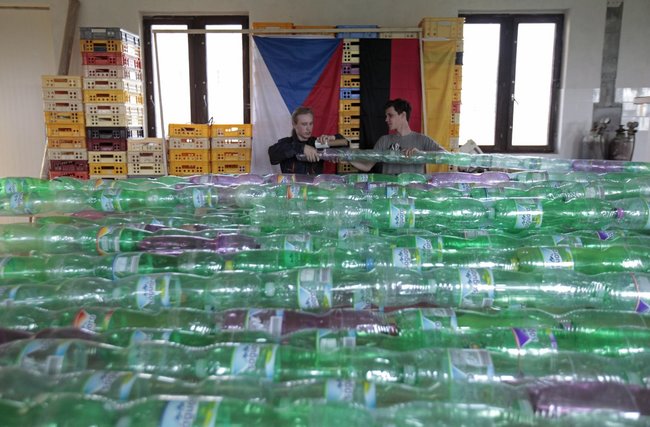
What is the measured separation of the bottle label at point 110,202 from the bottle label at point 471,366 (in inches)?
68.9

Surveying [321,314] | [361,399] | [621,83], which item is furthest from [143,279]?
[621,83]

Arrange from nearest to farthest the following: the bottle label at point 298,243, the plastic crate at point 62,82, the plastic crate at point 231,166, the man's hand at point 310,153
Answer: the bottle label at point 298,243 → the man's hand at point 310,153 → the plastic crate at point 62,82 → the plastic crate at point 231,166

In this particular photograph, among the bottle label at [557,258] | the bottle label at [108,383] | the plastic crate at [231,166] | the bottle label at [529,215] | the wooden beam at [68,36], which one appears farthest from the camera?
the wooden beam at [68,36]

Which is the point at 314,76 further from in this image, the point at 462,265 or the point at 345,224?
the point at 462,265

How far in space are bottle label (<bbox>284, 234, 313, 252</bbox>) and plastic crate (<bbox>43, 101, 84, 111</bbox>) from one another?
4.33 metres

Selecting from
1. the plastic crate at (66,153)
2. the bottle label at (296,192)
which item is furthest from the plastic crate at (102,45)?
the bottle label at (296,192)

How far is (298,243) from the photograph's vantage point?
1.54 meters

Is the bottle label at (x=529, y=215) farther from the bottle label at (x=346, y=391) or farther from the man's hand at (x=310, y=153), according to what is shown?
the man's hand at (x=310, y=153)

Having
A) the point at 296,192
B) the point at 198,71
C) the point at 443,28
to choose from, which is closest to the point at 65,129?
the point at 198,71

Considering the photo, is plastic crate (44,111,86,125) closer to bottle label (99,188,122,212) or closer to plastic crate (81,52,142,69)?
plastic crate (81,52,142,69)

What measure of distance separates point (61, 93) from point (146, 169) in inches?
44.2

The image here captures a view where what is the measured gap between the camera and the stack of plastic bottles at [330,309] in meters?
0.78

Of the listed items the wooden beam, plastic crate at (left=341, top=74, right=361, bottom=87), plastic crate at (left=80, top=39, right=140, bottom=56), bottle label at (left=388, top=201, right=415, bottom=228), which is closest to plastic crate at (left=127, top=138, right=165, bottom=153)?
plastic crate at (left=80, top=39, right=140, bottom=56)

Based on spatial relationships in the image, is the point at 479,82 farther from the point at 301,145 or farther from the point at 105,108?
the point at 105,108
